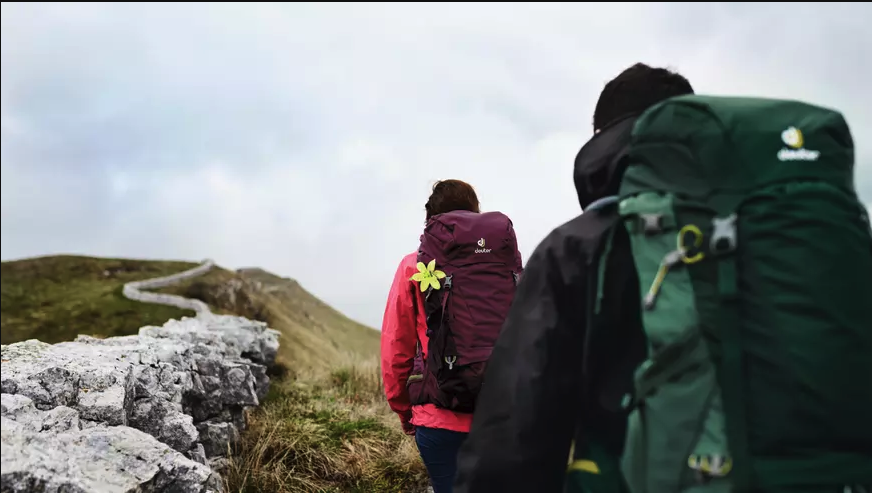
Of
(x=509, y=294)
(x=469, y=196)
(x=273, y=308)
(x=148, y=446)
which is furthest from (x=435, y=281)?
(x=273, y=308)

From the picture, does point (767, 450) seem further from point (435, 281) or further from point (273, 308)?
point (273, 308)

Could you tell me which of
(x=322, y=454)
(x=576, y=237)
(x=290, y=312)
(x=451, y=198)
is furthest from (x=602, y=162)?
(x=290, y=312)

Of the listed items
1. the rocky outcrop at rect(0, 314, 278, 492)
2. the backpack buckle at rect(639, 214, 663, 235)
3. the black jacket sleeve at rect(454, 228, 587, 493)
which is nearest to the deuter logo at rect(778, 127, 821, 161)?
the backpack buckle at rect(639, 214, 663, 235)

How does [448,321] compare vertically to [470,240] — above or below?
below

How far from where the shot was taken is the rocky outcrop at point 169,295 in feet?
169

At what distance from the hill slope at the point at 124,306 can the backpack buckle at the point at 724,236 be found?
3169cm

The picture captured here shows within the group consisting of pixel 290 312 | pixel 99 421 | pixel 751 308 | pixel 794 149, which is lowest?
pixel 290 312

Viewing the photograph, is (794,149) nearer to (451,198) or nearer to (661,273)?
(661,273)

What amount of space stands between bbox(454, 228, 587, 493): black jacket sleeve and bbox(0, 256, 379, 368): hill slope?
3128cm

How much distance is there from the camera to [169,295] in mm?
57844

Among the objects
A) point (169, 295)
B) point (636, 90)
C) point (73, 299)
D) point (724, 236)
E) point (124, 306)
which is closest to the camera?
point (724, 236)

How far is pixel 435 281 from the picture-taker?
3.76 metres

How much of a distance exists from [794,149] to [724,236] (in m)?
0.31

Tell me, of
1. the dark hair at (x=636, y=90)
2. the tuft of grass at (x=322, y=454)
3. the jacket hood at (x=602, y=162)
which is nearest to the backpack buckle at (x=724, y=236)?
the jacket hood at (x=602, y=162)
